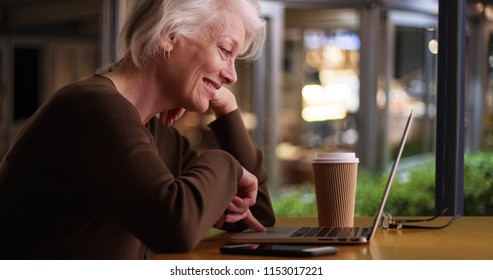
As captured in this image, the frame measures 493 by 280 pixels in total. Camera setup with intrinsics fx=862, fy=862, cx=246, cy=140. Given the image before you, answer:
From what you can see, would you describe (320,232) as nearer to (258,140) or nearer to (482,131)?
(258,140)

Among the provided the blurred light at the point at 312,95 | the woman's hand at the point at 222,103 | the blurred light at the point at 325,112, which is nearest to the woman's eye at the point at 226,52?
the woman's hand at the point at 222,103

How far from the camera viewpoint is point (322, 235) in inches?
54.6

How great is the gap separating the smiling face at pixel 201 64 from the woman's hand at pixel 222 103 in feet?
0.62

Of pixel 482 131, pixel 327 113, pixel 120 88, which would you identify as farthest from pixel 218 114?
pixel 327 113

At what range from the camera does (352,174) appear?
60.8 inches

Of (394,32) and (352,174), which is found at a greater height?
(394,32)

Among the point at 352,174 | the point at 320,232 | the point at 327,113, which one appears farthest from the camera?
the point at 327,113

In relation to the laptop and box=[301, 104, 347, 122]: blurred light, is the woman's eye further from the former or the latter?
box=[301, 104, 347, 122]: blurred light

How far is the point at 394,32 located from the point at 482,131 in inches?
69.0

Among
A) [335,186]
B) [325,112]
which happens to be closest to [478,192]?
[335,186]

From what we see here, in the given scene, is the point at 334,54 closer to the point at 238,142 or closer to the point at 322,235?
the point at 238,142

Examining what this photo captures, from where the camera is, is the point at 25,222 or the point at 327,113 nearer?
the point at 25,222

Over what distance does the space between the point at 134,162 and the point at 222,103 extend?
59cm

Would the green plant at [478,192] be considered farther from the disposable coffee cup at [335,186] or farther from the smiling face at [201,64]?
the smiling face at [201,64]
